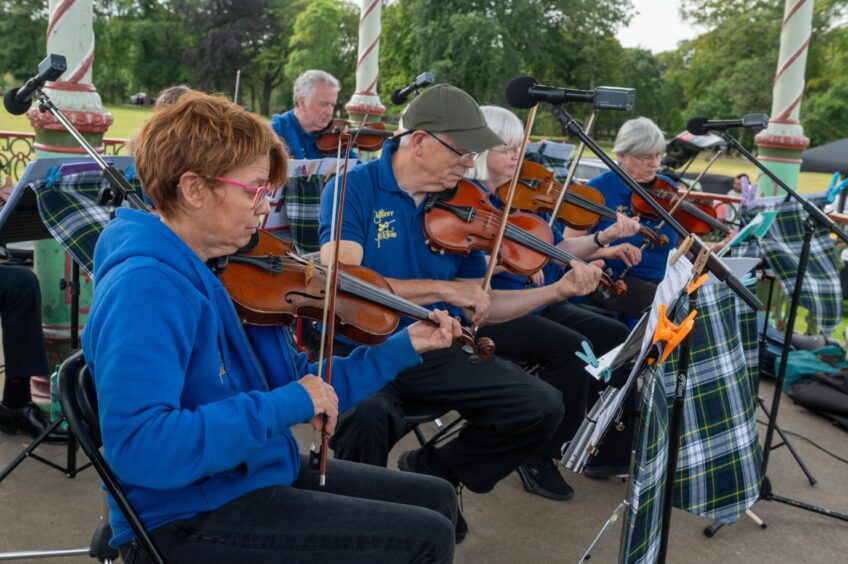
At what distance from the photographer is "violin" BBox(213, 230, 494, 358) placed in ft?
6.50

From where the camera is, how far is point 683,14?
41656mm

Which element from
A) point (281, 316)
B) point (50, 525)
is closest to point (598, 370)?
point (281, 316)

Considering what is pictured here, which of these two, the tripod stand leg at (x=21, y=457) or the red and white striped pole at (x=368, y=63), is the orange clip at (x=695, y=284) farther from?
the red and white striped pole at (x=368, y=63)

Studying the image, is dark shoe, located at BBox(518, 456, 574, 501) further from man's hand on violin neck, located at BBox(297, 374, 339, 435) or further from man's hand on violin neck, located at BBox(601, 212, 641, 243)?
man's hand on violin neck, located at BBox(297, 374, 339, 435)

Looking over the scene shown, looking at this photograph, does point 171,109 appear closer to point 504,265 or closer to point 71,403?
point 71,403

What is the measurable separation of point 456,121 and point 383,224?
44 centimetres

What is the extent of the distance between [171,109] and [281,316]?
641mm

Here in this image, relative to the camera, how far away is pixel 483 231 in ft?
9.58

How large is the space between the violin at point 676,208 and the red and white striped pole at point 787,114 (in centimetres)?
203

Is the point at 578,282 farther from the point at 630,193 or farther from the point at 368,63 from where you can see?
the point at 368,63

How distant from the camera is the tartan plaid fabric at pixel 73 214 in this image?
2.51m

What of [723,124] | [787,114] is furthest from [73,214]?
[787,114]

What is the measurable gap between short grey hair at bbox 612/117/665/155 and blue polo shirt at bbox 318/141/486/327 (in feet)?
5.68

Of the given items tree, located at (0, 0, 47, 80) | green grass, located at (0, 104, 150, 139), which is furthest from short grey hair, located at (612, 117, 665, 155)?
tree, located at (0, 0, 47, 80)
